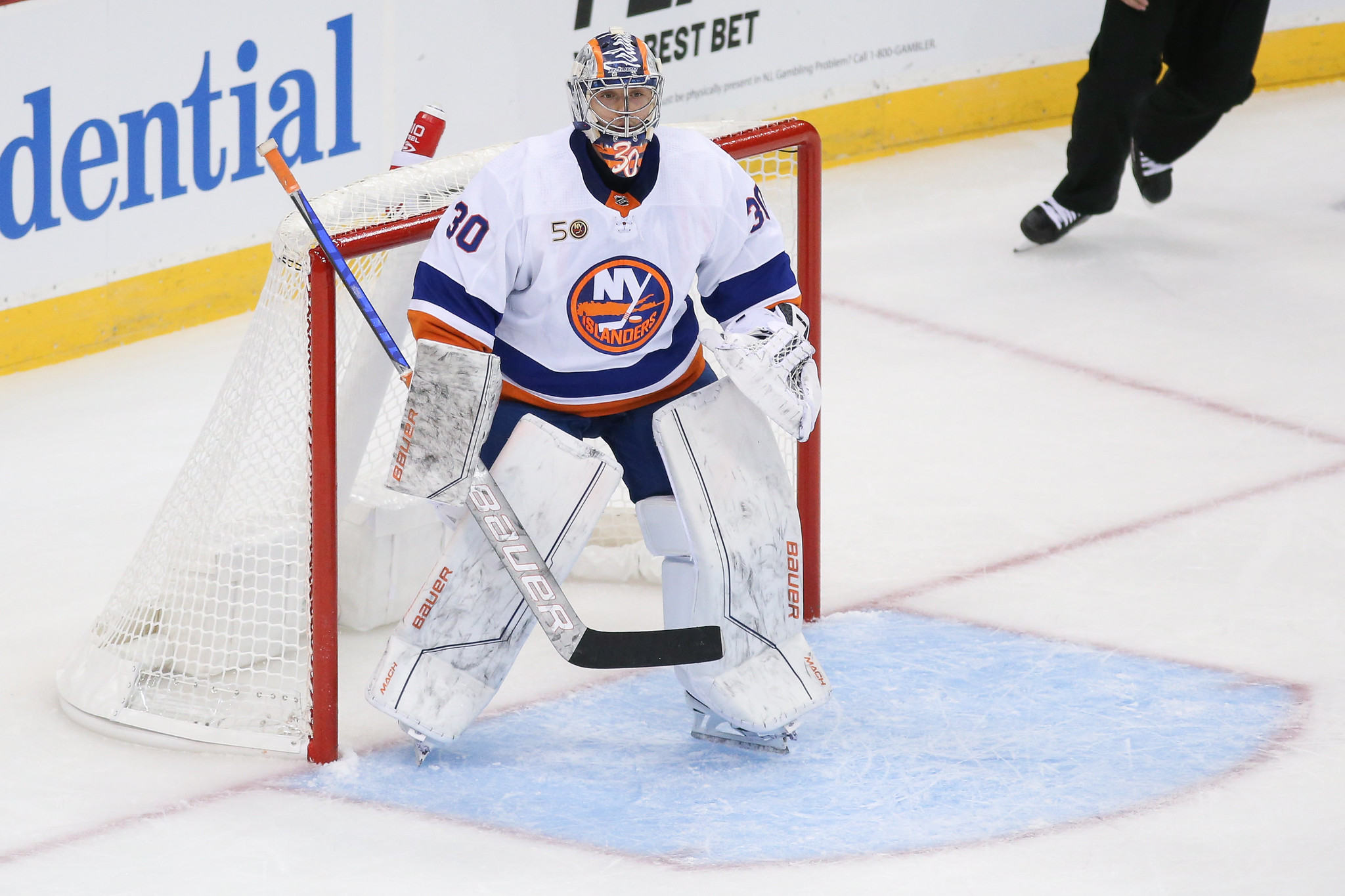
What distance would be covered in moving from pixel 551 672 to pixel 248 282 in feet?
7.00

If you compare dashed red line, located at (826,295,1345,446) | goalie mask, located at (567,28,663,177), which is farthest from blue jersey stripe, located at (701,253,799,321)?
dashed red line, located at (826,295,1345,446)

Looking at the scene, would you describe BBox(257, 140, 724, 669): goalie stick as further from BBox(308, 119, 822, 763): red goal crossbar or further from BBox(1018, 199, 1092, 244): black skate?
BBox(1018, 199, 1092, 244): black skate

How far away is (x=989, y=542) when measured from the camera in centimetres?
407

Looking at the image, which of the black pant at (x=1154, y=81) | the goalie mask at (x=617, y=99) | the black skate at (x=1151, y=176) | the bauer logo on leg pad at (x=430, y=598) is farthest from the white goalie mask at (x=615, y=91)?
the black skate at (x=1151, y=176)

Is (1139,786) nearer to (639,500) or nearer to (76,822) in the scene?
(639,500)

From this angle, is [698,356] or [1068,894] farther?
[698,356]

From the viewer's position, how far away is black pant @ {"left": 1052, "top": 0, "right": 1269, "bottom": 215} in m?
5.38

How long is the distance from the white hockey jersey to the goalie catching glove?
40 mm

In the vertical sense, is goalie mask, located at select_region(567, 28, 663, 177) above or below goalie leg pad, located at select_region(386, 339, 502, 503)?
above

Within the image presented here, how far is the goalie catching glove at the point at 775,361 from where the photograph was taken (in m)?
2.95

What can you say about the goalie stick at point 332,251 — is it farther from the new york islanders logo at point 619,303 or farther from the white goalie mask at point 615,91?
the white goalie mask at point 615,91

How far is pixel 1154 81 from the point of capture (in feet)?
18.0

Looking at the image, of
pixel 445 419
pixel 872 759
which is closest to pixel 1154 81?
pixel 872 759

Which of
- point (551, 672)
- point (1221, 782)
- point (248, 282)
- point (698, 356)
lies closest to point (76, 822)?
point (551, 672)
